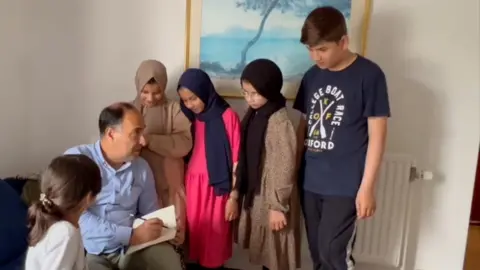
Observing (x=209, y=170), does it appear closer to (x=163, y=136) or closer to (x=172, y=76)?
(x=163, y=136)

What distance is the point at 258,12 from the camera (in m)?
2.36

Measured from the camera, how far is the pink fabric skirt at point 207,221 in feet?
7.41

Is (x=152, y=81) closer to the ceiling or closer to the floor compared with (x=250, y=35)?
closer to the floor

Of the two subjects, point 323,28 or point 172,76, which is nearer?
point 323,28

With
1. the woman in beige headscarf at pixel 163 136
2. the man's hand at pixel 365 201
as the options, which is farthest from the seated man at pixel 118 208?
the man's hand at pixel 365 201

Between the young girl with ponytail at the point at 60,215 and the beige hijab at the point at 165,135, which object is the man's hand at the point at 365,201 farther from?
the young girl with ponytail at the point at 60,215

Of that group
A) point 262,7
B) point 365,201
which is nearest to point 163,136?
point 262,7

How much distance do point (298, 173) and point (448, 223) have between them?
2.63 ft

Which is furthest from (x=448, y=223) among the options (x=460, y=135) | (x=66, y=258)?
(x=66, y=258)

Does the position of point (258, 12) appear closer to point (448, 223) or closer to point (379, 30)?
point (379, 30)

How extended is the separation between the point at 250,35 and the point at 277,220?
2.77 feet

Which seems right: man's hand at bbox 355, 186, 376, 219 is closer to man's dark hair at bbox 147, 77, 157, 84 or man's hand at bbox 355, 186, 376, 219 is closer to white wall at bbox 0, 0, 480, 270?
white wall at bbox 0, 0, 480, 270

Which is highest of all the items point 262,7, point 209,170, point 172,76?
point 262,7

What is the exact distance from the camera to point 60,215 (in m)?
1.51
